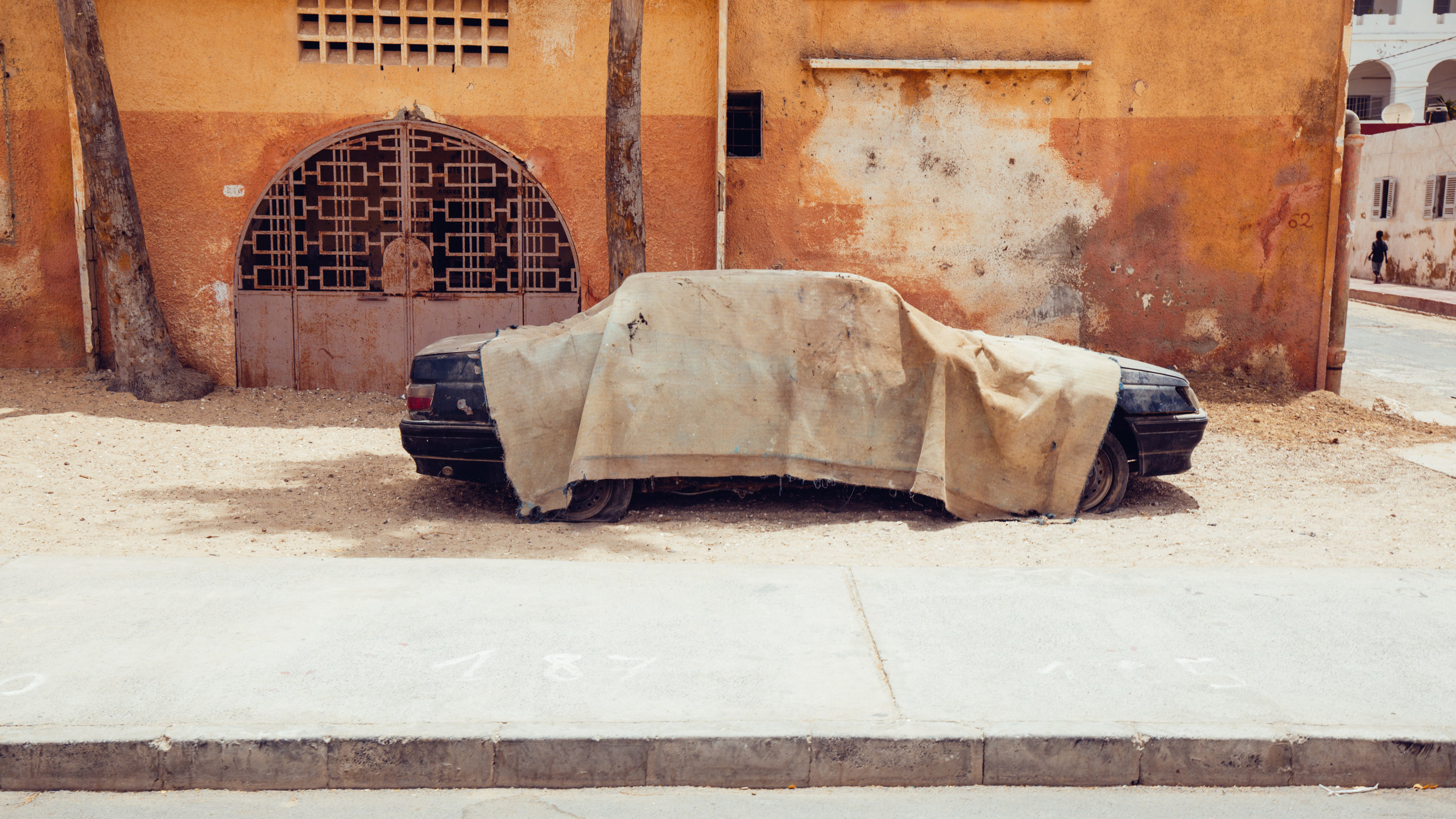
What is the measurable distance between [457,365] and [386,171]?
16.3 ft

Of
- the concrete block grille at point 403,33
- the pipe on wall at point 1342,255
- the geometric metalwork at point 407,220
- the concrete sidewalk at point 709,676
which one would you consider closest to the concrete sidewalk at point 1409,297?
the pipe on wall at point 1342,255

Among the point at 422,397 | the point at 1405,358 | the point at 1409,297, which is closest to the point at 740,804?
the point at 422,397

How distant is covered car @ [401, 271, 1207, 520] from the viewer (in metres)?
6.36

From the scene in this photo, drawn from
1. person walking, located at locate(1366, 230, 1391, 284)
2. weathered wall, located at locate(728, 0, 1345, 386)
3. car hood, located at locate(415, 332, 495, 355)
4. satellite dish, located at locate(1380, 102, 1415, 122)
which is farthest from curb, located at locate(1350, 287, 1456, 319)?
car hood, located at locate(415, 332, 495, 355)

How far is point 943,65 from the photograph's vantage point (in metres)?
10.5

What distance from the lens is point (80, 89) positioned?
9641mm

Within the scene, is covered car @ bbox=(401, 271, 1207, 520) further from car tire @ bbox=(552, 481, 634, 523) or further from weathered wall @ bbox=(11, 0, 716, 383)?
weathered wall @ bbox=(11, 0, 716, 383)

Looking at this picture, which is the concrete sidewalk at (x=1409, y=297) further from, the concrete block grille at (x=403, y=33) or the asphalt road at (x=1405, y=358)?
the concrete block grille at (x=403, y=33)

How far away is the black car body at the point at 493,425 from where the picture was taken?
6406 mm

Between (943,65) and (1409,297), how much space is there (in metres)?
17.9

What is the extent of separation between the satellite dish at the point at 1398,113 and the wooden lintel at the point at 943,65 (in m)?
28.2

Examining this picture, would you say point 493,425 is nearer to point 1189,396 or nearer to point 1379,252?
point 1189,396

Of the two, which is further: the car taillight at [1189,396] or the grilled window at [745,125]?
the grilled window at [745,125]

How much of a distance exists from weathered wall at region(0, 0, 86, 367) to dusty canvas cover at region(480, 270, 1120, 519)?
660 cm
